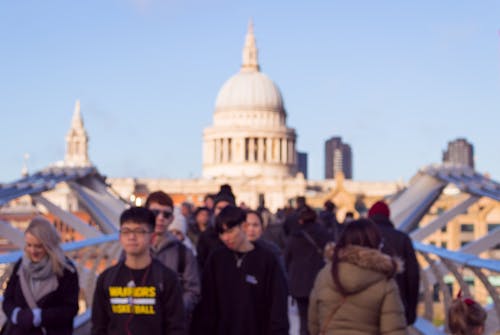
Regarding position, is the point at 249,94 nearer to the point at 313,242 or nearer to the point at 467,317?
the point at 313,242

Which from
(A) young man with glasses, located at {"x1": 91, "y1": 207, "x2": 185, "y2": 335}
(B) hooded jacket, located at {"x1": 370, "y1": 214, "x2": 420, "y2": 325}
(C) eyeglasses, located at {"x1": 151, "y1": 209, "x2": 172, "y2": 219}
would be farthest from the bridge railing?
(A) young man with glasses, located at {"x1": 91, "y1": 207, "x2": 185, "y2": 335}

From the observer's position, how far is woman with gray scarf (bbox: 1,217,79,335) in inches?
269

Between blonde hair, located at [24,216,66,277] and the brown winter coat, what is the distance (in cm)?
165

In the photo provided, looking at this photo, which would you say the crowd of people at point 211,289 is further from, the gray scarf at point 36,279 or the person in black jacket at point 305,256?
the person in black jacket at point 305,256

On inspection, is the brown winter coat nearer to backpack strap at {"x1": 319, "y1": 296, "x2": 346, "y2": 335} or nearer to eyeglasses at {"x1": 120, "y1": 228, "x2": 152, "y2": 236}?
backpack strap at {"x1": 319, "y1": 296, "x2": 346, "y2": 335}

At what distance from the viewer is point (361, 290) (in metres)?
6.34

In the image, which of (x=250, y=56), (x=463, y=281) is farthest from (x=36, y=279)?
(x=250, y=56)

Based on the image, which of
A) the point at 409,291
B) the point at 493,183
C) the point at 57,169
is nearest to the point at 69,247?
the point at 409,291

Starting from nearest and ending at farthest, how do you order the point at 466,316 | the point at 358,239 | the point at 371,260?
the point at 466,316, the point at 371,260, the point at 358,239

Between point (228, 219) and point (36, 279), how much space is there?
1.25 meters

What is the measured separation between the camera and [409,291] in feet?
29.3

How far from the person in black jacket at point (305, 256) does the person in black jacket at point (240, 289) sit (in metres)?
4.42

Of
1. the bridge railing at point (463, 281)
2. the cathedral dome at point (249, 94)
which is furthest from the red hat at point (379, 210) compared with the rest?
the cathedral dome at point (249, 94)

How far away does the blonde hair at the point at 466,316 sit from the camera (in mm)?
5969
